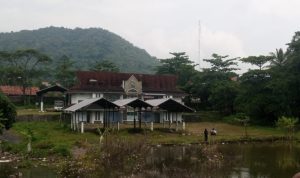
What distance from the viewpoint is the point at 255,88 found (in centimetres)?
5809

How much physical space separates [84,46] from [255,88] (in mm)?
90259

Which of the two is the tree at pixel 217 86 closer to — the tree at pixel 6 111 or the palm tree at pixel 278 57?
the palm tree at pixel 278 57

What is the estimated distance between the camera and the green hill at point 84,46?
415 feet

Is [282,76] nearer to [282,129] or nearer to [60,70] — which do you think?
[282,129]

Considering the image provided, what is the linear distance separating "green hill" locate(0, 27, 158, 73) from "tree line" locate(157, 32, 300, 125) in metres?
49.0

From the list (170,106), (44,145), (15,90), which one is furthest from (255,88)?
(15,90)

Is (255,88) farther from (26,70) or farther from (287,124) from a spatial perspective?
(26,70)

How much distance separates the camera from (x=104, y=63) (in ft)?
267

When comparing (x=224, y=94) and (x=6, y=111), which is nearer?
(x=6, y=111)

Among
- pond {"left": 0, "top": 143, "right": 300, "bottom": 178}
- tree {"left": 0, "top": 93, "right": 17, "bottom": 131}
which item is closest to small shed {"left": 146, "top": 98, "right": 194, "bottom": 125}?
pond {"left": 0, "top": 143, "right": 300, "bottom": 178}

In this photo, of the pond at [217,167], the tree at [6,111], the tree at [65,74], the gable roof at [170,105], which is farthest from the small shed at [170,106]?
the tree at [65,74]

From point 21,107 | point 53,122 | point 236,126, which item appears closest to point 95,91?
point 53,122

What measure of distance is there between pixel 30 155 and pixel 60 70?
51.3m

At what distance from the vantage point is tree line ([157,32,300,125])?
54.5 metres
